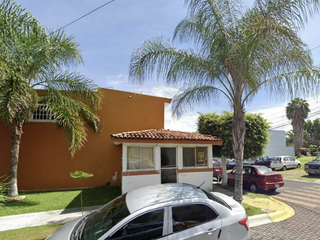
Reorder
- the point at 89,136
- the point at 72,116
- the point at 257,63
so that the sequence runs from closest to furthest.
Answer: the point at 257,63, the point at 72,116, the point at 89,136

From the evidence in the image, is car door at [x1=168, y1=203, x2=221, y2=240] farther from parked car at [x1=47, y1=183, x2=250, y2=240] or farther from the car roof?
the car roof

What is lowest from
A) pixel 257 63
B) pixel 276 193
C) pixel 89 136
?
pixel 276 193

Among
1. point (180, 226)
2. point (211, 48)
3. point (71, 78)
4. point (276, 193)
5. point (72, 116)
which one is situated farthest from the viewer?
point (276, 193)

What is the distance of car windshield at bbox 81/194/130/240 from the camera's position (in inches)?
114

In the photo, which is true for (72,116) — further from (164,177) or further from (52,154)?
(164,177)

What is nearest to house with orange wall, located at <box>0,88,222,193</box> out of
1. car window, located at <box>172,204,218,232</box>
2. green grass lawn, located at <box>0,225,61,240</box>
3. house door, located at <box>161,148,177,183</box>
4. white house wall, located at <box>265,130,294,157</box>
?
house door, located at <box>161,148,177,183</box>

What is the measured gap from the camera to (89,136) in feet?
36.0

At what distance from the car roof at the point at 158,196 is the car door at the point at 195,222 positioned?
0.19 m

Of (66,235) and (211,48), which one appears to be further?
(211,48)

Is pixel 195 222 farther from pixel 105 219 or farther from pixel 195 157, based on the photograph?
pixel 195 157

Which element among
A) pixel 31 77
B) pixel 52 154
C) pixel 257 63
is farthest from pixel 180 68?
pixel 52 154

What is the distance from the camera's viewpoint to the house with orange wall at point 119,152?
856 cm

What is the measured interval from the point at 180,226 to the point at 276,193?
9351 mm

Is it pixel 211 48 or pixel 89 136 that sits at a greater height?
pixel 211 48
